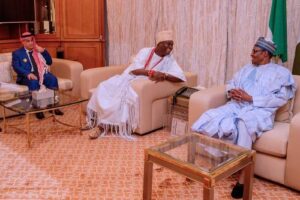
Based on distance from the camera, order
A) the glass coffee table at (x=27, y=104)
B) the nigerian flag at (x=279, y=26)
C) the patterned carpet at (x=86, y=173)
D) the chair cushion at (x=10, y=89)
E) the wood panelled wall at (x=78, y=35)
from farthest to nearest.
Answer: the wood panelled wall at (x=78, y=35)
the chair cushion at (x=10, y=89)
the nigerian flag at (x=279, y=26)
the glass coffee table at (x=27, y=104)
the patterned carpet at (x=86, y=173)

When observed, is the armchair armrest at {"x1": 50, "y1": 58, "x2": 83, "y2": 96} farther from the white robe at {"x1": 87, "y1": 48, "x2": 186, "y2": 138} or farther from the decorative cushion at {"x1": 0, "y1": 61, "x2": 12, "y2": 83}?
the white robe at {"x1": 87, "y1": 48, "x2": 186, "y2": 138}

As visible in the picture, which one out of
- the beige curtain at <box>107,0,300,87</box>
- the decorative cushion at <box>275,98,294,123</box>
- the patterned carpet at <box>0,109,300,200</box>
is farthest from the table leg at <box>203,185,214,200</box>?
the beige curtain at <box>107,0,300,87</box>

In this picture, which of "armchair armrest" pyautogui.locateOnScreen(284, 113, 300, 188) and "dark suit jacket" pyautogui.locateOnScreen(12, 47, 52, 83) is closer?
"armchair armrest" pyautogui.locateOnScreen(284, 113, 300, 188)

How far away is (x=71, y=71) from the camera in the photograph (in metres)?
4.50

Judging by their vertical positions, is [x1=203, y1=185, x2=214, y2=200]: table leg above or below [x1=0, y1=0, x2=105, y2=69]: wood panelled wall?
below

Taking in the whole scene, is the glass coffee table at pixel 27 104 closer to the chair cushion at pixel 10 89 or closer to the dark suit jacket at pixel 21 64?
the chair cushion at pixel 10 89

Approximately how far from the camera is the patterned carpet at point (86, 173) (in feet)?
8.48

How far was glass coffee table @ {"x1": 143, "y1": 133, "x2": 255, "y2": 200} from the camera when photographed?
1.98 meters

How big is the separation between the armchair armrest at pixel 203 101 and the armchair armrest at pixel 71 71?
1.98 meters

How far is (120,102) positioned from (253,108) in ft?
4.46

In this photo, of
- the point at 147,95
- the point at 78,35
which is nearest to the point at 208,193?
the point at 147,95

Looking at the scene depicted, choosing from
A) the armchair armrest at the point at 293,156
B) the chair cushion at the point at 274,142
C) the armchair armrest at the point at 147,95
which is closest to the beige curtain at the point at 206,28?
the armchair armrest at the point at 147,95

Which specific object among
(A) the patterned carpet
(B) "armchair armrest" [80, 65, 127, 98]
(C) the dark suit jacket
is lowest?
(A) the patterned carpet

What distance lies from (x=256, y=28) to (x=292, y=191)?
72.6 inches
